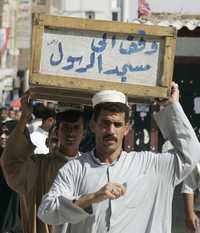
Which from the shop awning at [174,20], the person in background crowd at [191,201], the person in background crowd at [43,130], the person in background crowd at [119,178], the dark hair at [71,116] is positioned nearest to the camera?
the person in background crowd at [119,178]

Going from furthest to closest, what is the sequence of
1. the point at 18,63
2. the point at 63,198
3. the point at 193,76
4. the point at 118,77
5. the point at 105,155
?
the point at 18,63, the point at 193,76, the point at 118,77, the point at 105,155, the point at 63,198

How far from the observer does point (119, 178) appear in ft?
11.1

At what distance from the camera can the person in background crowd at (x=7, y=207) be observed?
675cm

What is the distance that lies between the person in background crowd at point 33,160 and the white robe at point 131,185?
953 mm

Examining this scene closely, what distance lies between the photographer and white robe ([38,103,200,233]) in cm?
336

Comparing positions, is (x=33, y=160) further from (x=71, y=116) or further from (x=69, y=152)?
(x=71, y=116)

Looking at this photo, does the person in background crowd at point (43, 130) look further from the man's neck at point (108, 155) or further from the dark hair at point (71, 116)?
the man's neck at point (108, 155)

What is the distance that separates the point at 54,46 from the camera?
3.87 meters

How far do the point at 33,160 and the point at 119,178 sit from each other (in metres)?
1.32

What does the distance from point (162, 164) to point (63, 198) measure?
533 millimetres

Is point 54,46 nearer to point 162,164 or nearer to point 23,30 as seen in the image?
point 162,164

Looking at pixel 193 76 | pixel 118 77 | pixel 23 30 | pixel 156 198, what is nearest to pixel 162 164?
pixel 156 198

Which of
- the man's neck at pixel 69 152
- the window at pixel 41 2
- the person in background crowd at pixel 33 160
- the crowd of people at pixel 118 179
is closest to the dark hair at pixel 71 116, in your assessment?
the person in background crowd at pixel 33 160

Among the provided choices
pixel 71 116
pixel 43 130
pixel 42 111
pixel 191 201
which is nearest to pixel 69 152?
pixel 71 116
